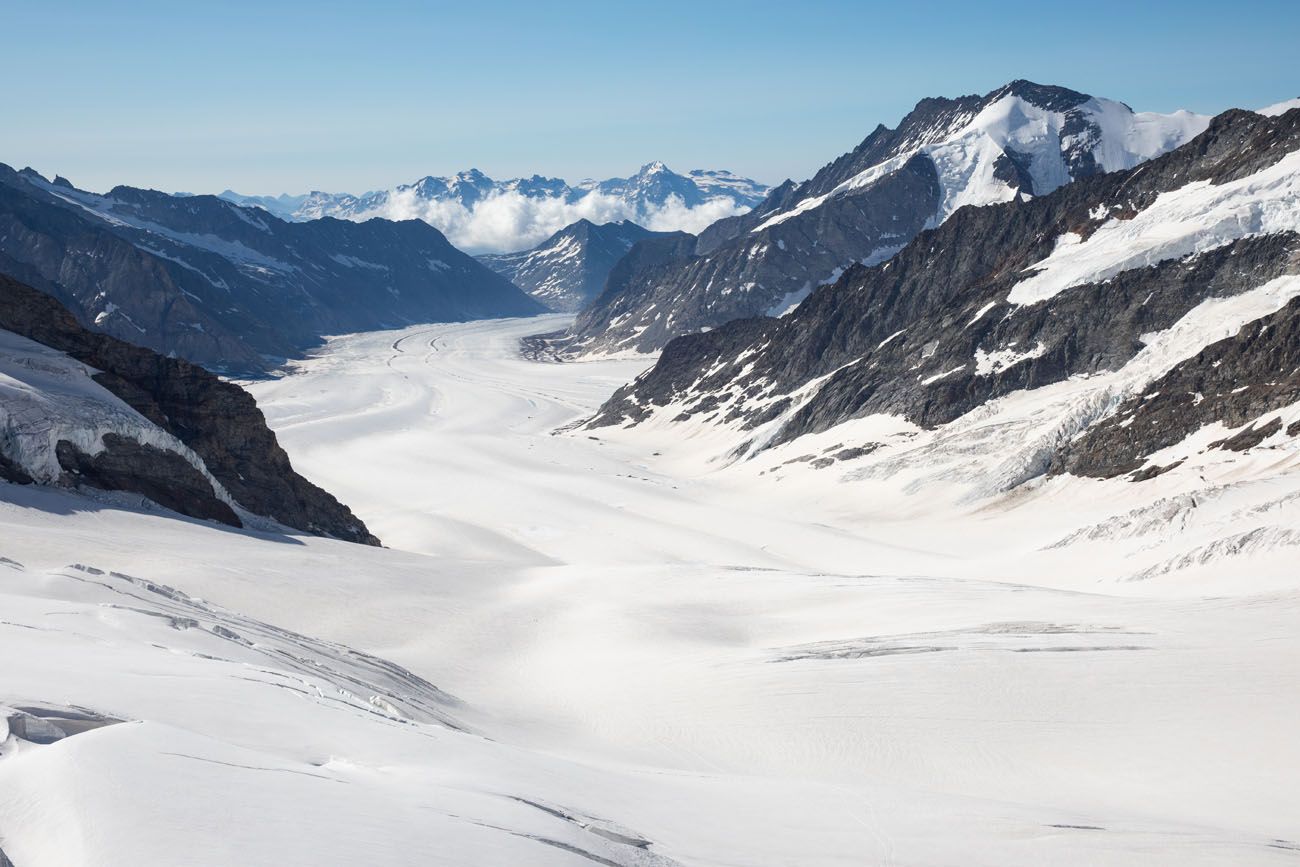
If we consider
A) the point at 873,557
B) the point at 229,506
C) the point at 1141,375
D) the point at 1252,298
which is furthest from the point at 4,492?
the point at 1252,298

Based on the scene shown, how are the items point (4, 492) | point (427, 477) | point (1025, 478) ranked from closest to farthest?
point (4, 492) → point (1025, 478) → point (427, 477)

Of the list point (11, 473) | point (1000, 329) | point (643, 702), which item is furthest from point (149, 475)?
point (1000, 329)

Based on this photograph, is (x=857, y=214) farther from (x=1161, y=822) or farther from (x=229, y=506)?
(x=1161, y=822)

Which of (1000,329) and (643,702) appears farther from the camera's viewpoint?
(1000,329)

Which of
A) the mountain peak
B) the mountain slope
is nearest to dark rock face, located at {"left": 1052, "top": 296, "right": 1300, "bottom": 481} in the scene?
the mountain slope

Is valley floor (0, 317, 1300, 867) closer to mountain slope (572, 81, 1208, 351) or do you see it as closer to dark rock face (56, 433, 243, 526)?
dark rock face (56, 433, 243, 526)

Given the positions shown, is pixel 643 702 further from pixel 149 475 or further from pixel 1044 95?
pixel 1044 95

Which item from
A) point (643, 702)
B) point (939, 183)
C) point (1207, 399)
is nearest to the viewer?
point (643, 702)
